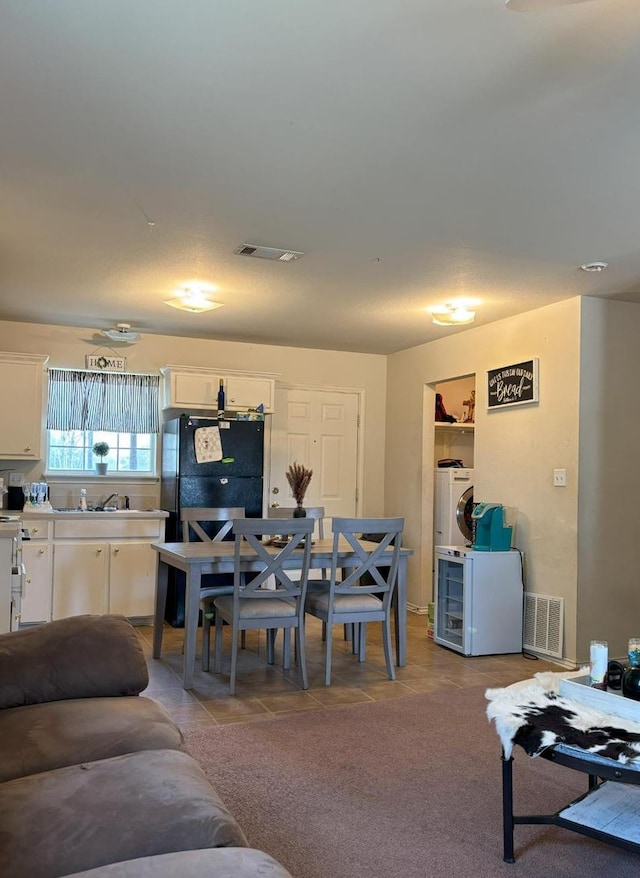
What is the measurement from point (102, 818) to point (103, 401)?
507 centimetres

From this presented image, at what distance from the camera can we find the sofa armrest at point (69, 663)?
2.24 meters

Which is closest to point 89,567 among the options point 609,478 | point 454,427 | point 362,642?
point 362,642

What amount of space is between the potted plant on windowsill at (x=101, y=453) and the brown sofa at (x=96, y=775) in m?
3.76

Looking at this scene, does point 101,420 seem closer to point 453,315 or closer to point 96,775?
point 453,315

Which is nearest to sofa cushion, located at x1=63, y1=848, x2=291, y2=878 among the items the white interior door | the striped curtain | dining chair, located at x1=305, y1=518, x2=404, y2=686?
dining chair, located at x1=305, y1=518, x2=404, y2=686

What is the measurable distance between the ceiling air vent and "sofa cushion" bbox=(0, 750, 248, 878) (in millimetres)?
2785

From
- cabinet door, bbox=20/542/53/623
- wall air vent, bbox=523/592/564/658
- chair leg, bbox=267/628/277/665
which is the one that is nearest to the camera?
chair leg, bbox=267/628/277/665

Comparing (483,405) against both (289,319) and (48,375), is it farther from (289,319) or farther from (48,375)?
(48,375)

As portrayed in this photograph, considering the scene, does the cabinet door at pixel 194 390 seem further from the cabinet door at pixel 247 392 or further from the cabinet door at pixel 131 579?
the cabinet door at pixel 131 579

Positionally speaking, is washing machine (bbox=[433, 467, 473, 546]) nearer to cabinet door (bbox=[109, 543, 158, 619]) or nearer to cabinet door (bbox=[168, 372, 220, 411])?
cabinet door (bbox=[168, 372, 220, 411])

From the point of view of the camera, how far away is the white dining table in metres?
4.00

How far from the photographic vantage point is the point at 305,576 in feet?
13.6

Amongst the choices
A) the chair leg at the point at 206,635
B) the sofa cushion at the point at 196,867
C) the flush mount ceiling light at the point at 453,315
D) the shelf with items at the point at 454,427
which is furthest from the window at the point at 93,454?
the sofa cushion at the point at 196,867

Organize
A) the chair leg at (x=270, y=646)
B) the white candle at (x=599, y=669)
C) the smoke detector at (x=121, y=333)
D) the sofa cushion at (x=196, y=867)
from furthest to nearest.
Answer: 1. the smoke detector at (x=121, y=333)
2. the chair leg at (x=270, y=646)
3. the white candle at (x=599, y=669)
4. the sofa cushion at (x=196, y=867)
